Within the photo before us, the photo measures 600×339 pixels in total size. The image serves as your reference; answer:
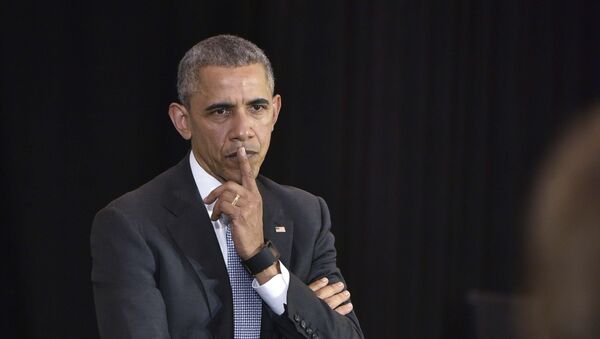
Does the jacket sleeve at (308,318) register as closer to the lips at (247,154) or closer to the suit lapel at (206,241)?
the suit lapel at (206,241)

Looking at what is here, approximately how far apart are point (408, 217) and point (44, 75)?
1746mm

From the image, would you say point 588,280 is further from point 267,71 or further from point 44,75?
point 44,75

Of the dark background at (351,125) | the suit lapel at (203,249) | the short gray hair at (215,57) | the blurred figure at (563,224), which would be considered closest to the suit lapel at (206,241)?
the suit lapel at (203,249)

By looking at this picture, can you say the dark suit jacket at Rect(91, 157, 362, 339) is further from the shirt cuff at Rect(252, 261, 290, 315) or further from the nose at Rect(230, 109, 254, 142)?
the nose at Rect(230, 109, 254, 142)

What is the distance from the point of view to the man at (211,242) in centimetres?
212

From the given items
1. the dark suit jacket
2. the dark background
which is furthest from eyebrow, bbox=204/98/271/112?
the dark background

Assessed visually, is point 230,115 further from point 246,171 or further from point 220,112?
point 246,171

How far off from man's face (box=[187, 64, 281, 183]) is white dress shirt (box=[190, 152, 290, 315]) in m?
0.07

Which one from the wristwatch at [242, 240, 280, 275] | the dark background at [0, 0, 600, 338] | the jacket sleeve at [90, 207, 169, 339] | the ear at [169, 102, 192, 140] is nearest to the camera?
the jacket sleeve at [90, 207, 169, 339]

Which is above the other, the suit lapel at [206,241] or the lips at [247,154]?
the lips at [247,154]

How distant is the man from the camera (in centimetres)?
212

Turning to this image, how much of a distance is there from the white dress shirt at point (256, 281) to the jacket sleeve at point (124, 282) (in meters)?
0.23

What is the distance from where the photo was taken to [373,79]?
3930 millimetres

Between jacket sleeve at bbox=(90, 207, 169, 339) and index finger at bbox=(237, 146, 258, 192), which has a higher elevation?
index finger at bbox=(237, 146, 258, 192)
